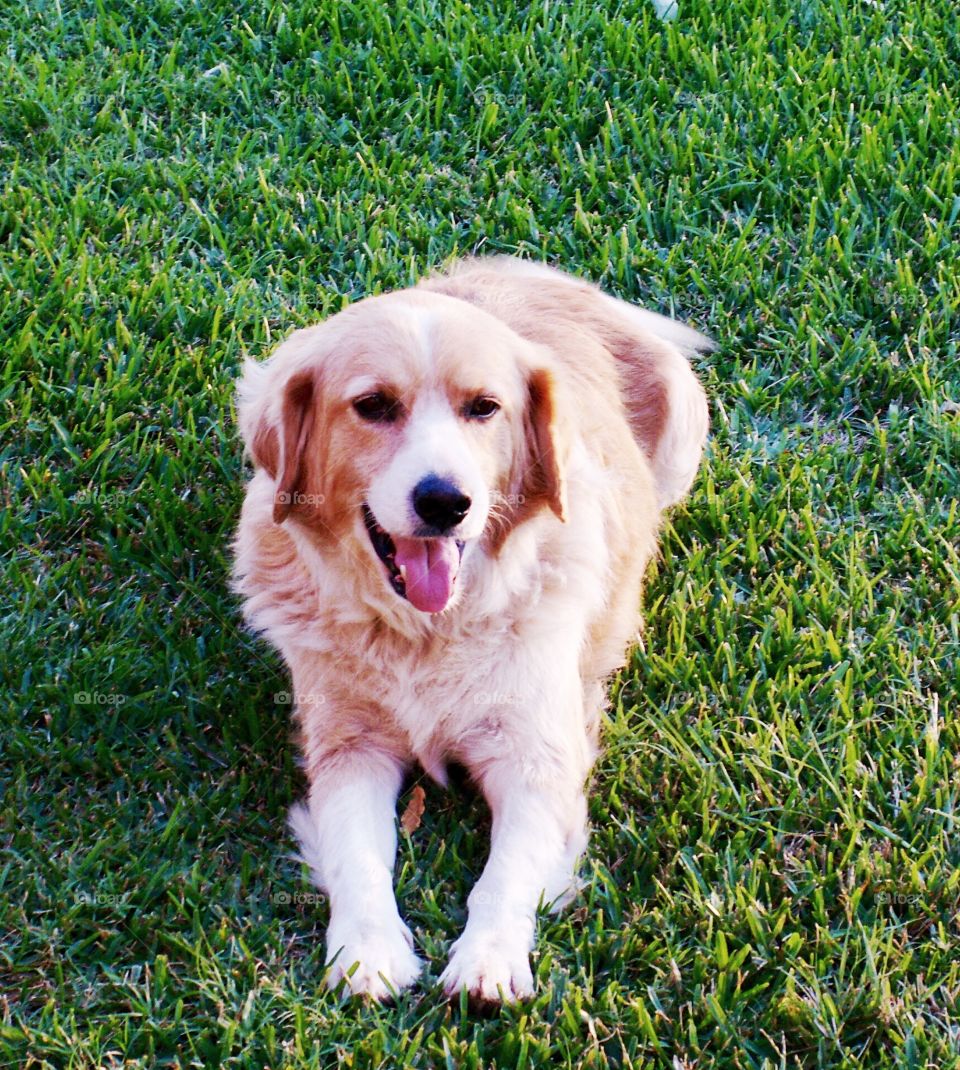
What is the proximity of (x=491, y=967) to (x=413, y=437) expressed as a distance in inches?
47.4

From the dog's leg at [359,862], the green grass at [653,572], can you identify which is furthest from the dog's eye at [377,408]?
the green grass at [653,572]

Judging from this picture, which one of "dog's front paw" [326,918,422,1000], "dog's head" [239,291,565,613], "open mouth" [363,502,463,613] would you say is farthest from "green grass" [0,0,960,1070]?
"dog's head" [239,291,565,613]

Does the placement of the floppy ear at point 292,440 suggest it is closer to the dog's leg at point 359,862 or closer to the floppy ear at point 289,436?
the floppy ear at point 289,436

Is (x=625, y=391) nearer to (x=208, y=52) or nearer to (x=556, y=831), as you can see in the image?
(x=556, y=831)

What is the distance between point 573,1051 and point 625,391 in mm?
2265

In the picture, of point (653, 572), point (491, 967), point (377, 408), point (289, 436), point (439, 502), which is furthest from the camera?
point (653, 572)

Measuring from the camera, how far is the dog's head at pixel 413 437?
3188 mm

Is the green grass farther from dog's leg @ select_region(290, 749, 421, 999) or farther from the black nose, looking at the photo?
the black nose

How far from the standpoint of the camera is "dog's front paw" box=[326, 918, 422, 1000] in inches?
119

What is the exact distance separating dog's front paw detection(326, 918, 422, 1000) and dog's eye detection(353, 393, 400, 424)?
1168mm

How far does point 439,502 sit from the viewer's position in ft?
10.3

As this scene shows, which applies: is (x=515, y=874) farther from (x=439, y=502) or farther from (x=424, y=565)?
(x=439, y=502)

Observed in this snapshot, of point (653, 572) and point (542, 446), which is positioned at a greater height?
point (542, 446)

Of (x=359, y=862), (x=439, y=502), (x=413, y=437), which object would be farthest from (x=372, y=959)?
(x=413, y=437)
